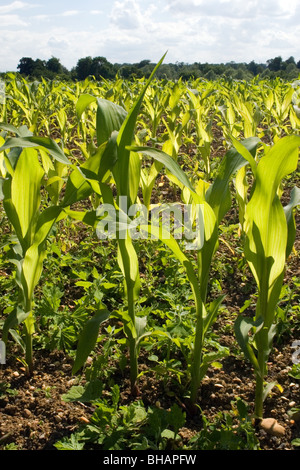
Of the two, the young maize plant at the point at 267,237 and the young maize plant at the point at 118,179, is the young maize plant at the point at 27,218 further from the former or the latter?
the young maize plant at the point at 267,237

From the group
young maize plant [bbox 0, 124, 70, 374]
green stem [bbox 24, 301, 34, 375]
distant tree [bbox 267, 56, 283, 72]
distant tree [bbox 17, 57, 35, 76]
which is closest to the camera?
young maize plant [bbox 0, 124, 70, 374]

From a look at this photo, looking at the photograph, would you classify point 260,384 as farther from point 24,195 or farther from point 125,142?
point 24,195

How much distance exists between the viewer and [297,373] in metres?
1.69

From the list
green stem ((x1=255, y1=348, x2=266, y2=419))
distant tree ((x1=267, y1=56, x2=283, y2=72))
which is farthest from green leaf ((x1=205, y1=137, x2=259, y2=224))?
distant tree ((x1=267, y1=56, x2=283, y2=72))

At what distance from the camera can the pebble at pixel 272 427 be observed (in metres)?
1.46

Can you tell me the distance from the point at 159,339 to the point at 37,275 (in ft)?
1.87

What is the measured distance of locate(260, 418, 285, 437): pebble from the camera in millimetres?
1464

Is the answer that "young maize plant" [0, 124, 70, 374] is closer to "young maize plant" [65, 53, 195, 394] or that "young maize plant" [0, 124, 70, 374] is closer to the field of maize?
the field of maize

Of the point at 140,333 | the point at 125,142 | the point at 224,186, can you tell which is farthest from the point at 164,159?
the point at 140,333

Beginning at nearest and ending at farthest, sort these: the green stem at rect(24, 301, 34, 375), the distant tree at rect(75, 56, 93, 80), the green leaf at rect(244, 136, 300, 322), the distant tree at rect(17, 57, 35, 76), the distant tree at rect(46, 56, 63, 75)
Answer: the green leaf at rect(244, 136, 300, 322)
the green stem at rect(24, 301, 34, 375)
the distant tree at rect(17, 57, 35, 76)
the distant tree at rect(75, 56, 93, 80)
the distant tree at rect(46, 56, 63, 75)

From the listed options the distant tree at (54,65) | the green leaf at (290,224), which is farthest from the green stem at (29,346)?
the distant tree at (54,65)

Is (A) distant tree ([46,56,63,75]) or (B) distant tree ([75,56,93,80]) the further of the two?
(A) distant tree ([46,56,63,75])
